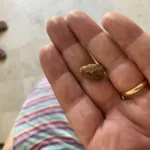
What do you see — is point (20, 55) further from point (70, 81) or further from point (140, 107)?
point (140, 107)

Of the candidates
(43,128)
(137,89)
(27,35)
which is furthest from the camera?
(27,35)

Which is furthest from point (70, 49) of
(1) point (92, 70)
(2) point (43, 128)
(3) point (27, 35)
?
(3) point (27, 35)

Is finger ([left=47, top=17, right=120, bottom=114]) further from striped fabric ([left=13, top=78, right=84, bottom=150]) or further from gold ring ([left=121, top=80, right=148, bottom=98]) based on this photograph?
striped fabric ([left=13, top=78, right=84, bottom=150])

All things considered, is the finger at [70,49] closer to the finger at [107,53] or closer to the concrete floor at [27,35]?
the finger at [107,53]

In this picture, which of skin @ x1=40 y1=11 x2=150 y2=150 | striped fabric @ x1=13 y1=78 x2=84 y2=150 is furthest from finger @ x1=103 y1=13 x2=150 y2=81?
striped fabric @ x1=13 y1=78 x2=84 y2=150

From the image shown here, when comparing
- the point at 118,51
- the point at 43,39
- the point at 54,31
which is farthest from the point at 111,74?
the point at 43,39

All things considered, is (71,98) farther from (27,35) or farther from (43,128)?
(27,35)
